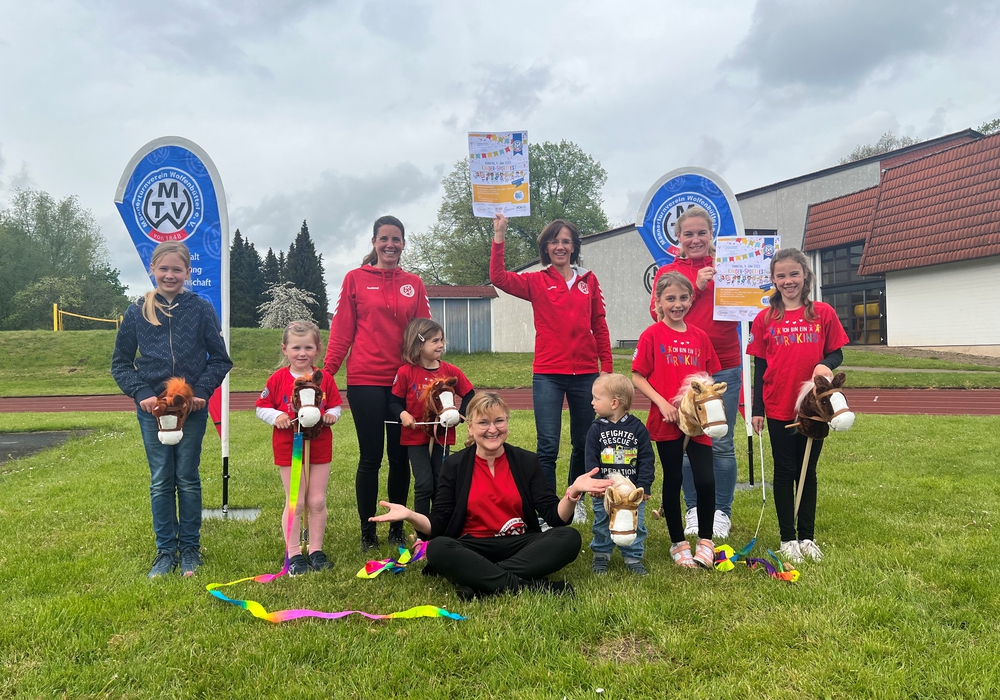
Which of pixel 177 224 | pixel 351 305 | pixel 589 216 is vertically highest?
pixel 589 216

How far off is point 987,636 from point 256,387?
20.9m

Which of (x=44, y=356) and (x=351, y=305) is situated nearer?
(x=351, y=305)

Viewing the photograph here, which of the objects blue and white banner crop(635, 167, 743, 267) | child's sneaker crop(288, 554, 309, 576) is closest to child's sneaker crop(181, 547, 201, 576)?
child's sneaker crop(288, 554, 309, 576)

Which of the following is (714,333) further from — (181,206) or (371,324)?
(181,206)

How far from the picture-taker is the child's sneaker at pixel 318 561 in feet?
12.6

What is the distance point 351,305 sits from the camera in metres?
4.31

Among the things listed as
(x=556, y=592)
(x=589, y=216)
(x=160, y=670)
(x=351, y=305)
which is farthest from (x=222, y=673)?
(x=589, y=216)

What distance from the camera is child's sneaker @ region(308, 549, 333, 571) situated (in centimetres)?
384

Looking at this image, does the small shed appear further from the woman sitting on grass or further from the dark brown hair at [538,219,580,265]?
the woman sitting on grass

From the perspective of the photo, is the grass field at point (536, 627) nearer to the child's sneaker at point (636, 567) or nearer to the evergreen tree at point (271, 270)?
the child's sneaker at point (636, 567)

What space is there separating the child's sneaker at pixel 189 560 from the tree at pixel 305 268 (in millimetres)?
58303

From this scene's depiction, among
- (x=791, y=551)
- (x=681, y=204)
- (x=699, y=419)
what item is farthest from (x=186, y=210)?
(x=791, y=551)

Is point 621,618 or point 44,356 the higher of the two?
point 44,356

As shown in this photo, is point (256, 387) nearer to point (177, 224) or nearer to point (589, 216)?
point (177, 224)
